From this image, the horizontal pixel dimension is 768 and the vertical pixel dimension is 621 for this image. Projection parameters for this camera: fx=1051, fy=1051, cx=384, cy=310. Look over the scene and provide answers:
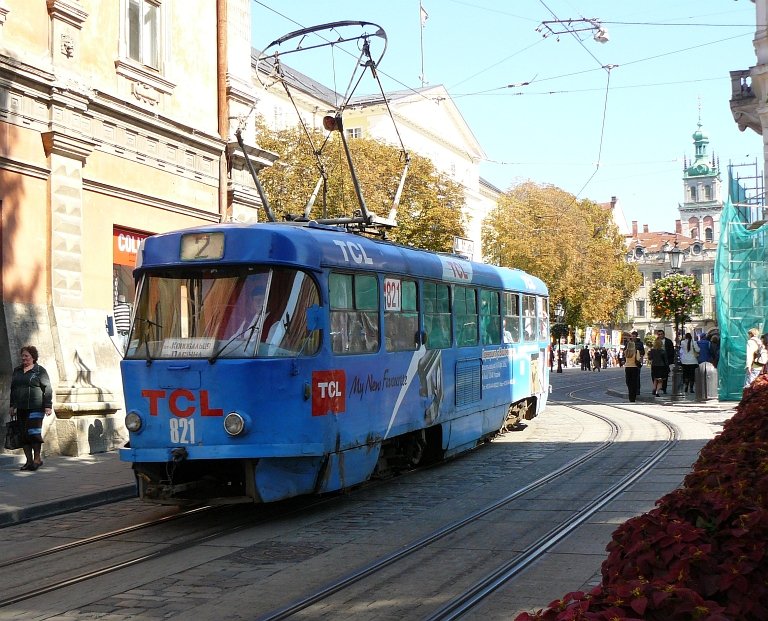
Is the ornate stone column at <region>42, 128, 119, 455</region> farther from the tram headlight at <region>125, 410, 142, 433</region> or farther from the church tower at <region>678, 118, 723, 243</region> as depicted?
the church tower at <region>678, 118, 723, 243</region>

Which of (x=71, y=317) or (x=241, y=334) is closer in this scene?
(x=241, y=334)

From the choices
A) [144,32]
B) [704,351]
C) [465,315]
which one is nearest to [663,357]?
[704,351]

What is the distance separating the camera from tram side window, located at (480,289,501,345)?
15430 millimetres

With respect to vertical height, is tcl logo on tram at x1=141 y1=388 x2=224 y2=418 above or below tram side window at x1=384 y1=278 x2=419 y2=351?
below

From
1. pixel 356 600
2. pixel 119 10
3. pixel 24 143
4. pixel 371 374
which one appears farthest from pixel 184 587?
pixel 119 10

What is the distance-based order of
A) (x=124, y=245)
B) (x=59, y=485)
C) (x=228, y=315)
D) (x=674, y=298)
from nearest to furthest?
1. (x=228, y=315)
2. (x=59, y=485)
3. (x=124, y=245)
4. (x=674, y=298)

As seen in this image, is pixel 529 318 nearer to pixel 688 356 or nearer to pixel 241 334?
pixel 241 334

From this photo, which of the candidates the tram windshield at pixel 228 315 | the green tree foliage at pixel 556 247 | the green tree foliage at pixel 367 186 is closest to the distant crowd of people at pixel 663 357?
the green tree foliage at pixel 367 186

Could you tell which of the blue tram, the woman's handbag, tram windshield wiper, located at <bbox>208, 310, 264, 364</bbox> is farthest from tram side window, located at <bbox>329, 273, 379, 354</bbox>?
the woman's handbag

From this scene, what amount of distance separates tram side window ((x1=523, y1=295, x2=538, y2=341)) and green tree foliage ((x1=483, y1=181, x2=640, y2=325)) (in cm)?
4239

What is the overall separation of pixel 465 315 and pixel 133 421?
6.07m

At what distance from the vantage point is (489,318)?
51.8ft

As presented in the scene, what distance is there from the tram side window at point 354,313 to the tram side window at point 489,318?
14.3 feet

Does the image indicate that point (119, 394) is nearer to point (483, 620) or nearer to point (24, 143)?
point (24, 143)
